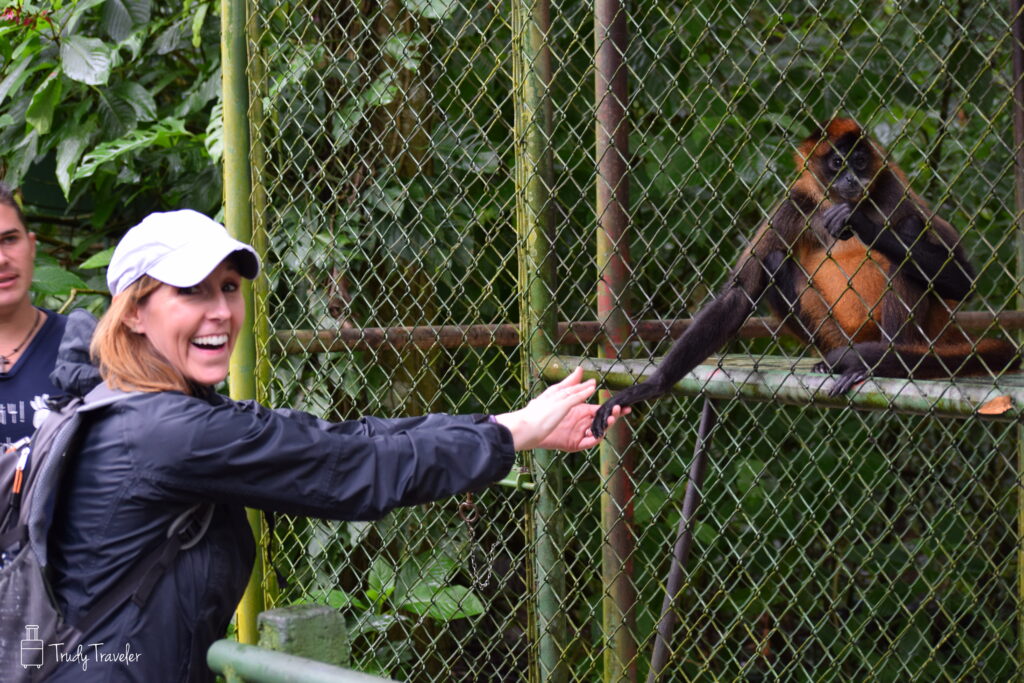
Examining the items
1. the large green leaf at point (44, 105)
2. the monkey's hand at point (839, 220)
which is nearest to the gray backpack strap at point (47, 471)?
the monkey's hand at point (839, 220)

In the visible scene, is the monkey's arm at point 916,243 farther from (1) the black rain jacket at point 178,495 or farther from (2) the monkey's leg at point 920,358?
(1) the black rain jacket at point 178,495

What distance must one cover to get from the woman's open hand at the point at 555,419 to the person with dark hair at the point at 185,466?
0.11 m

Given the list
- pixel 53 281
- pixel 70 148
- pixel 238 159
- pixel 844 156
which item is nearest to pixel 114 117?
pixel 70 148

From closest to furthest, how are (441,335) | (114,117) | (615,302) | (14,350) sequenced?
→ (14,350) < (615,302) < (441,335) < (114,117)

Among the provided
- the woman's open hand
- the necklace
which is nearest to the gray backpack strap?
the woman's open hand

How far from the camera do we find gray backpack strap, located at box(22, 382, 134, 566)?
5.00 feet

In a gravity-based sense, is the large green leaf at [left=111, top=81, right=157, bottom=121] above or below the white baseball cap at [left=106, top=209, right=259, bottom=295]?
below

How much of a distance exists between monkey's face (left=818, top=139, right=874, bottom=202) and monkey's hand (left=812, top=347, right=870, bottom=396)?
2.30ft

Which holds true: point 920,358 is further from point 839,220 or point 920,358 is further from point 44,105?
point 44,105

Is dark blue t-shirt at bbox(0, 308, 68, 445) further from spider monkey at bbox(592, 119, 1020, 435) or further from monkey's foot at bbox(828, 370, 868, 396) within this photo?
monkey's foot at bbox(828, 370, 868, 396)

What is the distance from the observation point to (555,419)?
1929mm

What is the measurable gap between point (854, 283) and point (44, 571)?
3.03 metres

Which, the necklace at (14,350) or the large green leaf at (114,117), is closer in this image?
the necklace at (14,350)

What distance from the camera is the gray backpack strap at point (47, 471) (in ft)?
5.00
